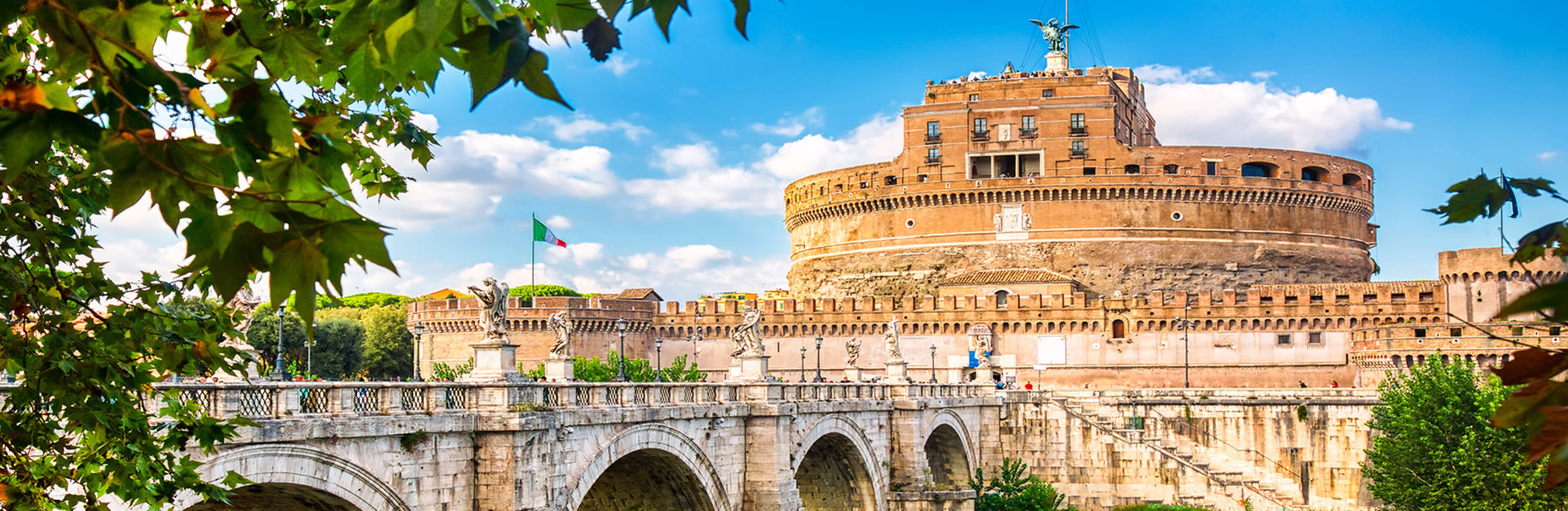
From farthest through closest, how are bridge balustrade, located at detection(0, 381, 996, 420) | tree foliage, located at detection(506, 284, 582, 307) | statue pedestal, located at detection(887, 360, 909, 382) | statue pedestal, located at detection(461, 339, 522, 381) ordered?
tree foliage, located at detection(506, 284, 582, 307), statue pedestal, located at detection(887, 360, 909, 382), statue pedestal, located at detection(461, 339, 522, 381), bridge balustrade, located at detection(0, 381, 996, 420)

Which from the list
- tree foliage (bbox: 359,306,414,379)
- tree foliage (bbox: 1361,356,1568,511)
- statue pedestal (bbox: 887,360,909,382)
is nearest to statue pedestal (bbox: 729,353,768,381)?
statue pedestal (bbox: 887,360,909,382)

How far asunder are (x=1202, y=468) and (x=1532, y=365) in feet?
126

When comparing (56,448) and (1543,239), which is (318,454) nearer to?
(56,448)

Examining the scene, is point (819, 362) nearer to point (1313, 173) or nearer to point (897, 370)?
point (897, 370)

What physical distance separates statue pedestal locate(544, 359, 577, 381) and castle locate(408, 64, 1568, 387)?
121 ft

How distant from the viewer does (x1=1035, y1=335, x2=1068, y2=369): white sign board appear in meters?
60.4

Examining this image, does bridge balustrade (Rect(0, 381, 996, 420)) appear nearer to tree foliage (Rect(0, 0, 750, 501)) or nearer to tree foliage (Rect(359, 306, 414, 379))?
tree foliage (Rect(0, 0, 750, 501))

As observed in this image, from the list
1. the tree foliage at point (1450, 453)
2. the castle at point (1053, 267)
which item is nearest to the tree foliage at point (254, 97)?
the tree foliage at point (1450, 453)

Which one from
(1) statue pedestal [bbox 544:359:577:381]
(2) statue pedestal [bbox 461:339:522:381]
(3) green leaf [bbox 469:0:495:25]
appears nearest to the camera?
(3) green leaf [bbox 469:0:495:25]

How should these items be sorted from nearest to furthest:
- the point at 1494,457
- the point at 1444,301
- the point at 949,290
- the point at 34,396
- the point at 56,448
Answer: the point at 34,396 → the point at 56,448 → the point at 1494,457 → the point at 1444,301 → the point at 949,290

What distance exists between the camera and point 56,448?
754cm

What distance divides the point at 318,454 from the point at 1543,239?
486 inches

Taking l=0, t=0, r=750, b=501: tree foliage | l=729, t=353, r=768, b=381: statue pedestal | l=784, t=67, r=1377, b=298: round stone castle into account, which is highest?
l=784, t=67, r=1377, b=298: round stone castle

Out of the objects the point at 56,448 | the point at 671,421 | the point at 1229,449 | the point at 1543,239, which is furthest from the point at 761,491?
the point at 1229,449
